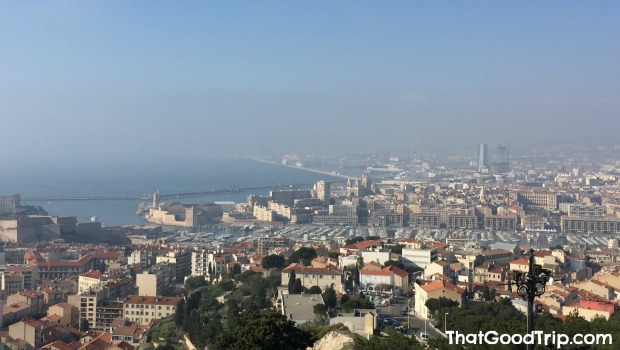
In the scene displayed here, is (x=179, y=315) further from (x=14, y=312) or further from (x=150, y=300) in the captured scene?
(x=14, y=312)

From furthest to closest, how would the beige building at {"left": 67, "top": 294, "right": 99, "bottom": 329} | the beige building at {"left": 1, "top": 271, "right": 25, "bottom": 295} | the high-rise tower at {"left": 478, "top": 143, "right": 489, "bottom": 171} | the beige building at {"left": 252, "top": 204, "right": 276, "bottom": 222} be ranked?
the high-rise tower at {"left": 478, "top": 143, "right": 489, "bottom": 171}, the beige building at {"left": 252, "top": 204, "right": 276, "bottom": 222}, the beige building at {"left": 1, "top": 271, "right": 25, "bottom": 295}, the beige building at {"left": 67, "top": 294, "right": 99, "bottom": 329}

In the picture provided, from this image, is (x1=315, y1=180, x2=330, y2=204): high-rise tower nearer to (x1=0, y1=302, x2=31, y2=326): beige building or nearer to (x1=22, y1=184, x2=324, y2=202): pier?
(x1=22, y1=184, x2=324, y2=202): pier

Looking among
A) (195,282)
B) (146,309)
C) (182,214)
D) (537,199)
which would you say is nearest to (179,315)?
(146,309)

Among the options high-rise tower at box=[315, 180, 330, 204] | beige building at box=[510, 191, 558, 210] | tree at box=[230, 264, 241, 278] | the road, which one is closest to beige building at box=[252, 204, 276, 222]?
high-rise tower at box=[315, 180, 330, 204]

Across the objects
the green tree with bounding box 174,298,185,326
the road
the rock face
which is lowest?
the green tree with bounding box 174,298,185,326

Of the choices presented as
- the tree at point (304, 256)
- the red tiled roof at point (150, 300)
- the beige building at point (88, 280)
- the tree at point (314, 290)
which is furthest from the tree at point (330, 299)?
the beige building at point (88, 280)

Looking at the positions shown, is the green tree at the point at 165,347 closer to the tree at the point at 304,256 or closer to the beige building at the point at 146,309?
the beige building at the point at 146,309

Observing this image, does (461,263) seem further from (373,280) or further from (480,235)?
(480,235)
